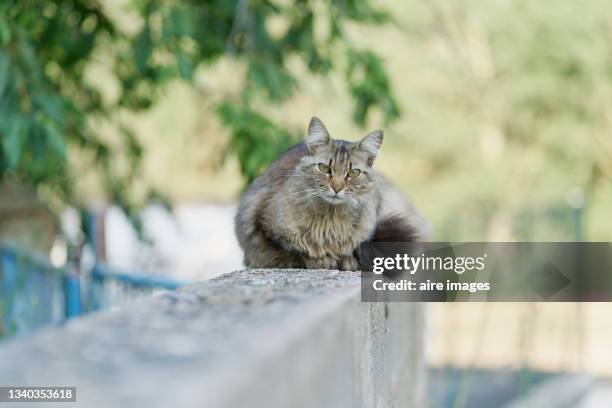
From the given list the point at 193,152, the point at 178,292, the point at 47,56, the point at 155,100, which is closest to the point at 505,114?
the point at 193,152

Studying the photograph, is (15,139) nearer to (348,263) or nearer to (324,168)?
(324,168)

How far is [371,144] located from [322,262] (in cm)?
47

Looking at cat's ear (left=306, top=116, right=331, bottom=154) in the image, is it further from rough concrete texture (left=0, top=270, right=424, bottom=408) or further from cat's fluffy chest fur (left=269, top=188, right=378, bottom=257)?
rough concrete texture (left=0, top=270, right=424, bottom=408)

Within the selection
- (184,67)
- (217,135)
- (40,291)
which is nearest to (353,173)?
(184,67)

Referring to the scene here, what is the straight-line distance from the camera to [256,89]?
4.49 m

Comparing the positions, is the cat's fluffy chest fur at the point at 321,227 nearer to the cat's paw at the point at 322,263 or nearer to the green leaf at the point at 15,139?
the cat's paw at the point at 322,263

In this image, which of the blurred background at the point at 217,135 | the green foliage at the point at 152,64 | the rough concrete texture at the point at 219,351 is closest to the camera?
the rough concrete texture at the point at 219,351

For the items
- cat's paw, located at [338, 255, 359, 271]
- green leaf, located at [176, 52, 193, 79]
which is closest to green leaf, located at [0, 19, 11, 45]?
green leaf, located at [176, 52, 193, 79]

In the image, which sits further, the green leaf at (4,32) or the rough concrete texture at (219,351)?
the green leaf at (4,32)

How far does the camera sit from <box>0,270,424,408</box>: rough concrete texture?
1078mm

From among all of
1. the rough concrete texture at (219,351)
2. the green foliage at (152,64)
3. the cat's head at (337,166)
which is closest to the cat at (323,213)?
the cat's head at (337,166)

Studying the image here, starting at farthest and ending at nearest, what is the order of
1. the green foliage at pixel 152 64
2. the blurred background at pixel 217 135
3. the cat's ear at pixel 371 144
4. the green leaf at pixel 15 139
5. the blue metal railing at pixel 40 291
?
the blue metal railing at pixel 40 291 → the blurred background at pixel 217 135 → the green foliage at pixel 152 64 → the green leaf at pixel 15 139 → the cat's ear at pixel 371 144

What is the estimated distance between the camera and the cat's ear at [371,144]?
2.97 meters

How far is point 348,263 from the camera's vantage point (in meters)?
2.89
